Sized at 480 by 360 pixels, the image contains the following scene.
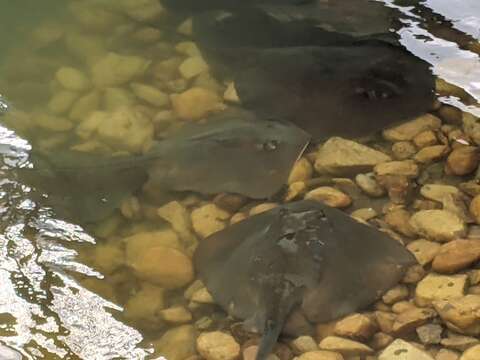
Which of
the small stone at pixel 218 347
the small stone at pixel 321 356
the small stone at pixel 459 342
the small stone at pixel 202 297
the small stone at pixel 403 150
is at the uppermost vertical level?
the small stone at pixel 403 150

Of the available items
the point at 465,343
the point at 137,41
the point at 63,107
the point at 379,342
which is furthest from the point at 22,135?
the point at 465,343

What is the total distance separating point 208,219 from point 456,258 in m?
0.95

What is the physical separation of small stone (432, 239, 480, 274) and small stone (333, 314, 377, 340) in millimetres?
351

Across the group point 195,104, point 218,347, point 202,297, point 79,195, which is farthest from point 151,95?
point 218,347

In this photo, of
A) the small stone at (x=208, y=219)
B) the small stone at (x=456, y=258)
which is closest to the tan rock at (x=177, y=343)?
the small stone at (x=208, y=219)

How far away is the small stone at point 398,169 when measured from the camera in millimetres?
2988

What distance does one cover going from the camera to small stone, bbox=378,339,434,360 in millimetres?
2314

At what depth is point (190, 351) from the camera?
2.44 meters

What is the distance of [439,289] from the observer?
2.52 m

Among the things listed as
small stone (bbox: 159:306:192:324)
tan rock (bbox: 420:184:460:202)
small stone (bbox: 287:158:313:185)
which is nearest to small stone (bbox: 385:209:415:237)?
tan rock (bbox: 420:184:460:202)

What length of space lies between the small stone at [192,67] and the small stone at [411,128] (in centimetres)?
102

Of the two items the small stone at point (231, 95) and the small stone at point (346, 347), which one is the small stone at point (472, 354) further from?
the small stone at point (231, 95)

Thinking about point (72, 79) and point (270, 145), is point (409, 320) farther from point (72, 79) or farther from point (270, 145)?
point (72, 79)

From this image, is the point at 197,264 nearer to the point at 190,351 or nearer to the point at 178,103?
the point at 190,351
